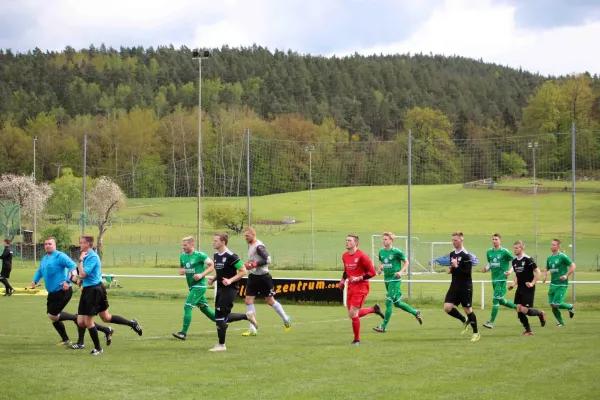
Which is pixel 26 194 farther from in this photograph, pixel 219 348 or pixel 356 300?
pixel 219 348

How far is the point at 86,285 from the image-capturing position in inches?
595

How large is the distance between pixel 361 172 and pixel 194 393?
48.9 metres

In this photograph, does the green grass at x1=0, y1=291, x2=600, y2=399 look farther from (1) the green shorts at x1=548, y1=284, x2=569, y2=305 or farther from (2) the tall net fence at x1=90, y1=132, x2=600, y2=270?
(2) the tall net fence at x1=90, y1=132, x2=600, y2=270

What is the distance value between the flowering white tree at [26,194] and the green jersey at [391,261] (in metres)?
71.2

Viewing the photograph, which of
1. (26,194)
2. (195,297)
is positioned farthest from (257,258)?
(26,194)

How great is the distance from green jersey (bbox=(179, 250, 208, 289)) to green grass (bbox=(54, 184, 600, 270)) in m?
54.5

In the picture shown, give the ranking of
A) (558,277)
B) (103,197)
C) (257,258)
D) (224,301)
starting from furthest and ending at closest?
1. (103,197)
2. (558,277)
3. (257,258)
4. (224,301)

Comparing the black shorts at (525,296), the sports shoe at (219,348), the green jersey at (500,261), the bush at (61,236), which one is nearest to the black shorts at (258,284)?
the sports shoe at (219,348)

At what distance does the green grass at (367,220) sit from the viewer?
80.8 metres

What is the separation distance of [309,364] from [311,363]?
0.40 feet

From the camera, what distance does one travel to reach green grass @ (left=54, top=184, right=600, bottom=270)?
265 feet

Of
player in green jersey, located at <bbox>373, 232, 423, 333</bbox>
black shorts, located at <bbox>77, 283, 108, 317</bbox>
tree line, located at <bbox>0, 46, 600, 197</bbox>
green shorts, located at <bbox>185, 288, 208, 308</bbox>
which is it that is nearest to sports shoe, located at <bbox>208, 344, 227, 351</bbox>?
green shorts, located at <bbox>185, 288, 208, 308</bbox>

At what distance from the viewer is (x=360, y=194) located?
91.2 metres

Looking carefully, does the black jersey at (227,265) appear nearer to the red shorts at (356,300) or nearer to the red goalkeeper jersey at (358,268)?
the red goalkeeper jersey at (358,268)
